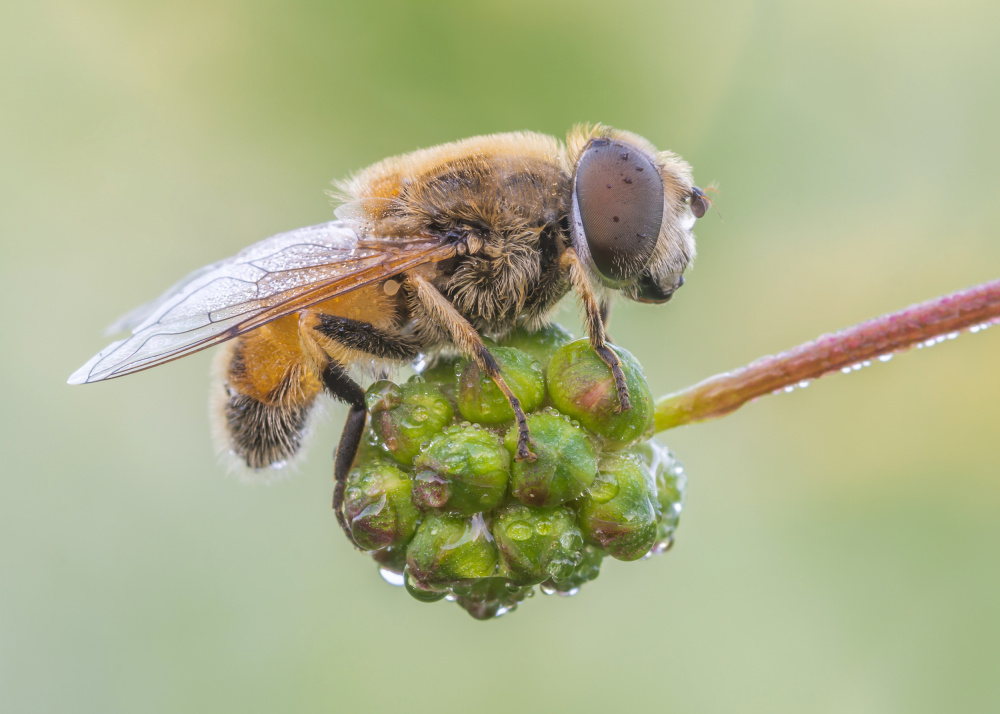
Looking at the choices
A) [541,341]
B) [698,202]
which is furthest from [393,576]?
[698,202]

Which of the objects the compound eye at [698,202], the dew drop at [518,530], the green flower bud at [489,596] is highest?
the compound eye at [698,202]

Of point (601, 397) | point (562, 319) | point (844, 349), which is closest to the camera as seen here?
point (844, 349)

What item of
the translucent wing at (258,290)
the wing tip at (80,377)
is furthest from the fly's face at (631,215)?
the wing tip at (80,377)

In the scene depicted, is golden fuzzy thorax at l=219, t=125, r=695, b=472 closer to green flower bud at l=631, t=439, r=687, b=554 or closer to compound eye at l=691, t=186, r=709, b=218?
compound eye at l=691, t=186, r=709, b=218

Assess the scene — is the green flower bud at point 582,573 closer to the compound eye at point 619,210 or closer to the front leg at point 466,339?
the front leg at point 466,339

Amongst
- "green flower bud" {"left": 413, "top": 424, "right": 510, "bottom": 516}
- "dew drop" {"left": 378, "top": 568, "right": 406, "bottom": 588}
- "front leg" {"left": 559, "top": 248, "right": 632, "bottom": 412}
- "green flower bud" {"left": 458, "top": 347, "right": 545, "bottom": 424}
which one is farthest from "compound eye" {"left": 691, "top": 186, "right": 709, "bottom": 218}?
"dew drop" {"left": 378, "top": 568, "right": 406, "bottom": 588}

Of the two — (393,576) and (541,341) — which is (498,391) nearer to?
(541,341)
